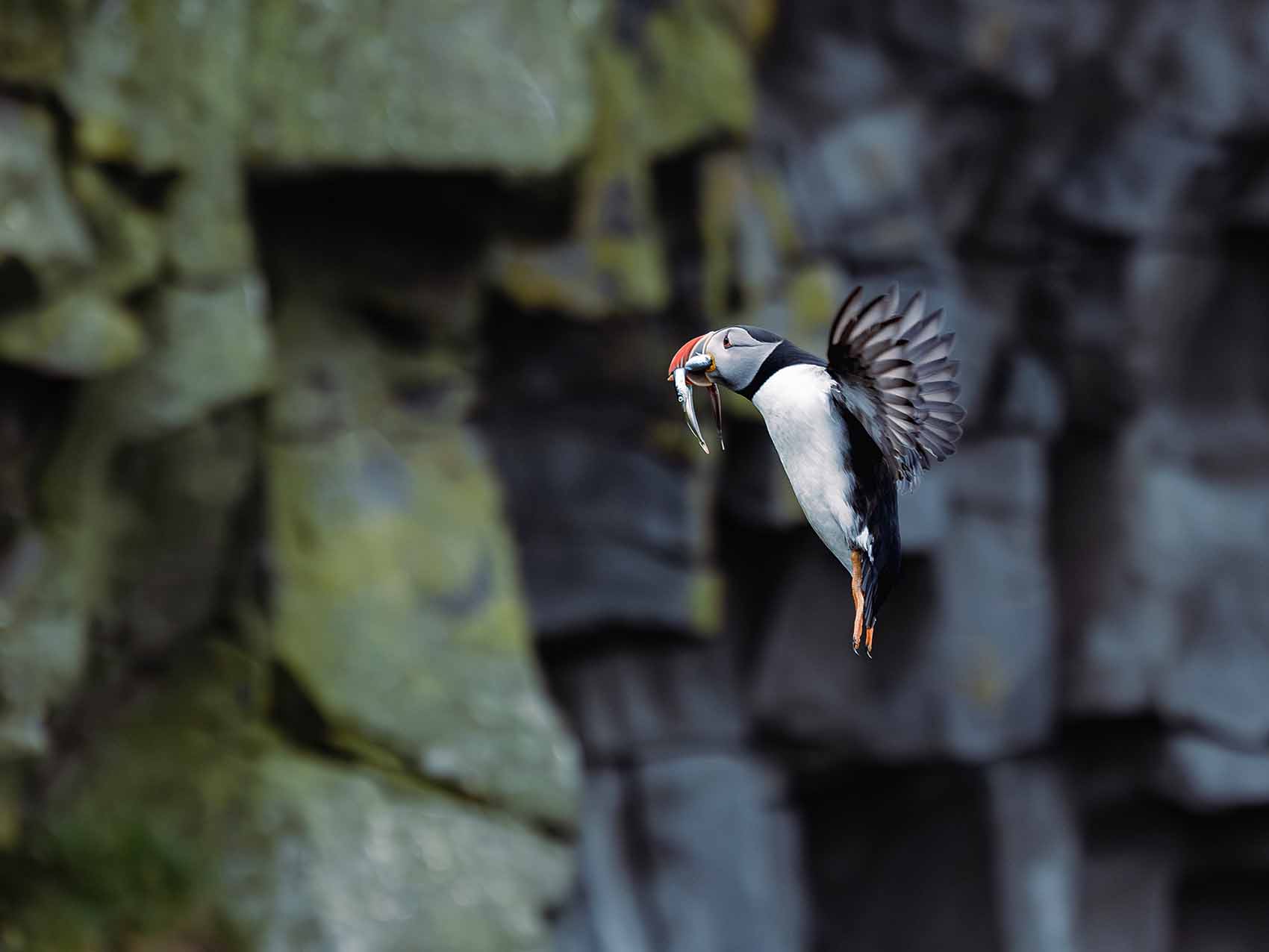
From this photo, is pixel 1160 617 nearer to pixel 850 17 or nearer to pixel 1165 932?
pixel 1165 932

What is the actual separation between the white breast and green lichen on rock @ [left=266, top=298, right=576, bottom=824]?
297cm

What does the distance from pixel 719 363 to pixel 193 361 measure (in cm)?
280

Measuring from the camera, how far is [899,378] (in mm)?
724

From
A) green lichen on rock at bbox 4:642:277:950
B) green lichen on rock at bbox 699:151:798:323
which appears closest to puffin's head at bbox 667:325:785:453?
green lichen on rock at bbox 4:642:277:950

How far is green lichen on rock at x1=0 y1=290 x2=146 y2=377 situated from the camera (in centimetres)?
297

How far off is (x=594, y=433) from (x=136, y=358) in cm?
166

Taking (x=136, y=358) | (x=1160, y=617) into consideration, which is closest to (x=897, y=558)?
(x=136, y=358)

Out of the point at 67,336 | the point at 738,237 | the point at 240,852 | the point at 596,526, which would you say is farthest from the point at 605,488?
the point at 67,336

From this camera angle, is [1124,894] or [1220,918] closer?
[1124,894]

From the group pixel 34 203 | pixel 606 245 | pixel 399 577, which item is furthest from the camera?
pixel 606 245

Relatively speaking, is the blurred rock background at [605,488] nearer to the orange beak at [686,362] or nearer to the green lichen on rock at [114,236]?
the green lichen on rock at [114,236]

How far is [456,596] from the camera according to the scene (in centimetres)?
399

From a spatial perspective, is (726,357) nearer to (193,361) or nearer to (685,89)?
(193,361)

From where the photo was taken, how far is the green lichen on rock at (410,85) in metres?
3.68
